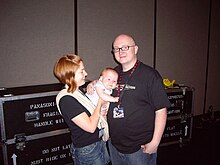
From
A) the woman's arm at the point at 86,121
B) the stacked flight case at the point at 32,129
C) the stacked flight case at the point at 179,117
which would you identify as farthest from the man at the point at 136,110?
the stacked flight case at the point at 179,117

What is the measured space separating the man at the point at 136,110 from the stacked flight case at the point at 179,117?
1289mm

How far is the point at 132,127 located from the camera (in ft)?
5.47

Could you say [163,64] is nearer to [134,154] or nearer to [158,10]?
[158,10]

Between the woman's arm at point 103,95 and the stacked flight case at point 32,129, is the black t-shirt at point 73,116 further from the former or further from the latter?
the stacked flight case at point 32,129

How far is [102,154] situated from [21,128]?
2.89ft

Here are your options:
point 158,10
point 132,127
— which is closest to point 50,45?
point 132,127

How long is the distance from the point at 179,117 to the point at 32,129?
195cm

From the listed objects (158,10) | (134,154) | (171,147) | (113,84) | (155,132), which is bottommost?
(171,147)

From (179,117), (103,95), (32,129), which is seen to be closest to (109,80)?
(103,95)

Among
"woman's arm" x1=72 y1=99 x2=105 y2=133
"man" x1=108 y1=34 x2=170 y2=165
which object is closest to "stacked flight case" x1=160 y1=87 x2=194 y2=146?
"man" x1=108 y1=34 x2=170 y2=165

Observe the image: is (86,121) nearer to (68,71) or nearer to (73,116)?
(73,116)

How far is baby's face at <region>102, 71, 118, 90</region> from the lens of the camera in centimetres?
169

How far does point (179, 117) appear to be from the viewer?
3002 millimetres

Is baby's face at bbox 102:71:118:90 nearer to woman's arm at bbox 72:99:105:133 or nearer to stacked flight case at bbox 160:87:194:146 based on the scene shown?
woman's arm at bbox 72:99:105:133
